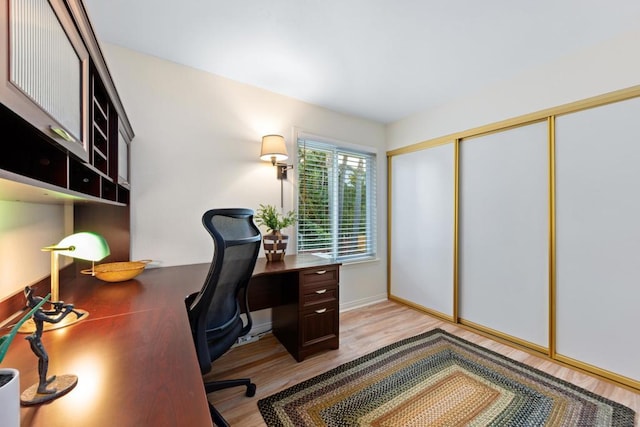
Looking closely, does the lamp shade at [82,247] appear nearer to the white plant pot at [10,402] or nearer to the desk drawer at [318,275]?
the white plant pot at [10,402]

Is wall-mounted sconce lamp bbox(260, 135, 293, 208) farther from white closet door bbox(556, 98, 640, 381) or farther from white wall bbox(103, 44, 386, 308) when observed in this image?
white closet door bbox(556, 98, 640, 381)

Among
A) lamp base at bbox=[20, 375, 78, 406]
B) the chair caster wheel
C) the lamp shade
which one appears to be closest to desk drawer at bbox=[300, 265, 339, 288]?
the chair caster wheel

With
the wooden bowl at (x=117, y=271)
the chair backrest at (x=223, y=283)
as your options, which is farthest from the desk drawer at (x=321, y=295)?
the wooden bowl at (x=117, y=271)

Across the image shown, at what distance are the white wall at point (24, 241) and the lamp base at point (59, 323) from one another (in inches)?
8.8

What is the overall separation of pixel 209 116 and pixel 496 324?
11.1 feet

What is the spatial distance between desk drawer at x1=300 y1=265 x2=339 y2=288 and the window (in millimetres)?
657

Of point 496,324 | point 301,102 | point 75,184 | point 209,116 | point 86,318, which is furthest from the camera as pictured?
point 301,102

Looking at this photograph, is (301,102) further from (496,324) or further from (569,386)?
(569,386)

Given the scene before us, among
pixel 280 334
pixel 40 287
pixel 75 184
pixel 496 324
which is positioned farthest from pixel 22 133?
pixel 496 324

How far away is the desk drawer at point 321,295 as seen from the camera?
2193 millimetres

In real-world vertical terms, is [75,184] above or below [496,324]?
above

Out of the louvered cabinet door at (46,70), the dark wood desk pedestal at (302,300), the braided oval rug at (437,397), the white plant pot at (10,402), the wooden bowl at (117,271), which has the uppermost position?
the louvered cabinet door at (46,70)

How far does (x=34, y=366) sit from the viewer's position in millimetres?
737

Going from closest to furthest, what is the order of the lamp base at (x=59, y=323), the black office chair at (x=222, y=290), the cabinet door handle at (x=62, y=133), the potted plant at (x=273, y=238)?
the cabinet door handle at (x=62, y=133), the lamp base at (x=59, y=323), the black office chair at (x=222, y=290), the potted plant at (x=273, y=238)
